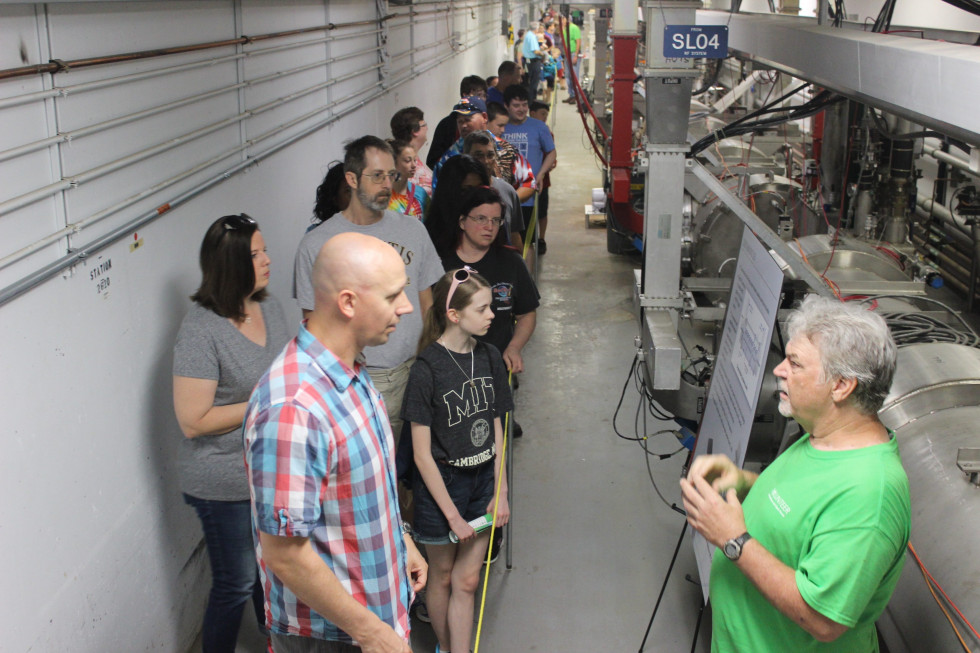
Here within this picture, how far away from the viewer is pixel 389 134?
7078 millimetres

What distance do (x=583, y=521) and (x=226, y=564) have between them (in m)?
1.86

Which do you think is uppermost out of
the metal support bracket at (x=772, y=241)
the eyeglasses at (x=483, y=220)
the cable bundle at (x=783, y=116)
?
the cable bundle at (x=783, y=116)

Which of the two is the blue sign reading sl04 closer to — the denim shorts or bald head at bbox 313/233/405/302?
the denim shorts

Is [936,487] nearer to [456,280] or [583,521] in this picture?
[456,280]

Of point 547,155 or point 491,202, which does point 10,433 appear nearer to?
point 491,202

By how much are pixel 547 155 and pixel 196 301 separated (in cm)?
481

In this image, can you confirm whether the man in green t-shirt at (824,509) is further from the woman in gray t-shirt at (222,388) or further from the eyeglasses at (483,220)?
the eyeglasses at (483,220)

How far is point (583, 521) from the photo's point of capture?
156 inches

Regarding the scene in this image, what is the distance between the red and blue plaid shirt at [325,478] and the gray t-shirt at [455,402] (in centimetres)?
75

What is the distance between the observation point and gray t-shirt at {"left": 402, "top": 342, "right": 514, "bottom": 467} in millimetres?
2627

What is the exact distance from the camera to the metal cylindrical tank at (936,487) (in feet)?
6.61

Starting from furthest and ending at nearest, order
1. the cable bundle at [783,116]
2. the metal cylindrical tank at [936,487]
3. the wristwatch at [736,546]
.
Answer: the cable bundle at [783,116] < the metal cylindrical tank at [936,487] < the wristwatch at [736,546]

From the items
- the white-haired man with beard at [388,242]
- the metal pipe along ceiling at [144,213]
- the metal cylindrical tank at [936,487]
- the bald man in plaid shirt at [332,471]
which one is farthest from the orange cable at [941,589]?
the metal pipe along ceiling at [144,213]

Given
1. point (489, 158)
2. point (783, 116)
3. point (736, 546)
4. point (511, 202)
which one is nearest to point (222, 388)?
point (736, 546)
